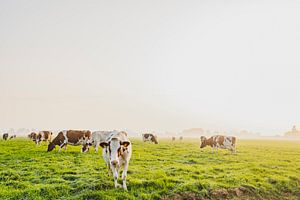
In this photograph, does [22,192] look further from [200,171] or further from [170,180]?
[200,171]

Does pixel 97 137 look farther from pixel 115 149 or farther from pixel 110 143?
pixel 115 149

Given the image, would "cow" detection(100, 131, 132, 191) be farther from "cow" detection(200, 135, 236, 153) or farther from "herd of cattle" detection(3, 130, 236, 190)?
"cow" detection(200, 135, 236, 153)

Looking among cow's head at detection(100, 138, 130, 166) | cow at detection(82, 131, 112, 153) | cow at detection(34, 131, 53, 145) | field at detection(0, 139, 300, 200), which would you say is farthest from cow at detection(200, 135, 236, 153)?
cow at detection(34, 131, 53, 145)

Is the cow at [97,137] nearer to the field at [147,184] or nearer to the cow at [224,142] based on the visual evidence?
the field at [147,184]

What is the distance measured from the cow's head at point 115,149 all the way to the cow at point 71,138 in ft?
49.2

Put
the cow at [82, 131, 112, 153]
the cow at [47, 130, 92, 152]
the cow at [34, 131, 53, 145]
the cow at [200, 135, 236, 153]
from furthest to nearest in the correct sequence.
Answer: the cow at [34, 131, 53, 145] < the cow at [200, 135, 236, 153] < the cow at [82, 131, 112, 153] < the cow at [47, 130, 92, 152]

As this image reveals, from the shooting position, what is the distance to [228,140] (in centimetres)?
3006

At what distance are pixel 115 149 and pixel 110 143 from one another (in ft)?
1.17

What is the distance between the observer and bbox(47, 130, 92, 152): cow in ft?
79.1

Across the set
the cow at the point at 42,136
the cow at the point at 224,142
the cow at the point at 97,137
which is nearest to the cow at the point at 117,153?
the cow at the point at 97,137

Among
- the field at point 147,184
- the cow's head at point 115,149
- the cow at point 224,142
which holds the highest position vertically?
the cow's head at point 115,149

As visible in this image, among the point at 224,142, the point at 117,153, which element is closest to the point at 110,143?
the point at 117,153

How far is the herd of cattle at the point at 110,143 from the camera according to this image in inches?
391

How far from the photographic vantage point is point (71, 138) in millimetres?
24469
